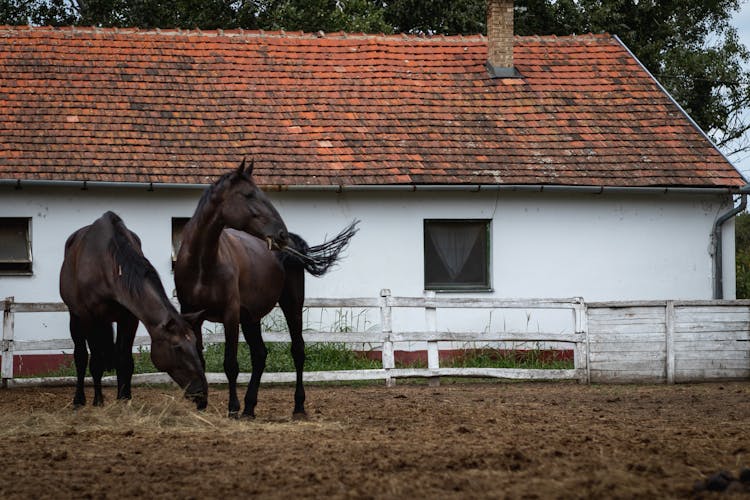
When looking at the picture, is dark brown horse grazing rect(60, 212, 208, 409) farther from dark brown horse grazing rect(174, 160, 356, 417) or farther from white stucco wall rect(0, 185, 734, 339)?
white stucco wall rect(0, 185, 734, 339)

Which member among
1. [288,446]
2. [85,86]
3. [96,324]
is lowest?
[288,446]

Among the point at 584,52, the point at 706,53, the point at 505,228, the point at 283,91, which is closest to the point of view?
the point at 505,228

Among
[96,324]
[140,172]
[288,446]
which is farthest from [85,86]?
[288,446]

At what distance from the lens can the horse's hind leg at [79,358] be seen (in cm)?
1123

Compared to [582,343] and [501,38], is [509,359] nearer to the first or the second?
[582,343]

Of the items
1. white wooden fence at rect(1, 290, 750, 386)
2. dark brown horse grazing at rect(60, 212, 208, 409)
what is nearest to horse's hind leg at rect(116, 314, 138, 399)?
dark brown horse grazing at rect(60, 212, 208, 409)

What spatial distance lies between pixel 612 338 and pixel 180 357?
744cm

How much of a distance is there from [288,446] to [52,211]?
9.94 metres

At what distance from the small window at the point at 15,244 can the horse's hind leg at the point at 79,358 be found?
597 cm

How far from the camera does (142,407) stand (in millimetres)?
10172

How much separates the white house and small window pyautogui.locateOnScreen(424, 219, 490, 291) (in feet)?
0.11

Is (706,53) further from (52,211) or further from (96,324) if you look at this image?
(96,324)

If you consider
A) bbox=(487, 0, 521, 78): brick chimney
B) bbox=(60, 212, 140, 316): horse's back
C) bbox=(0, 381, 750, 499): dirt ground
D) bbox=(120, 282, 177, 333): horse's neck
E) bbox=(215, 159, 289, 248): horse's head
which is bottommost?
bbox=(0, 381, 750, 499): dirt ground

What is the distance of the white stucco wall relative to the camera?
17.0m
